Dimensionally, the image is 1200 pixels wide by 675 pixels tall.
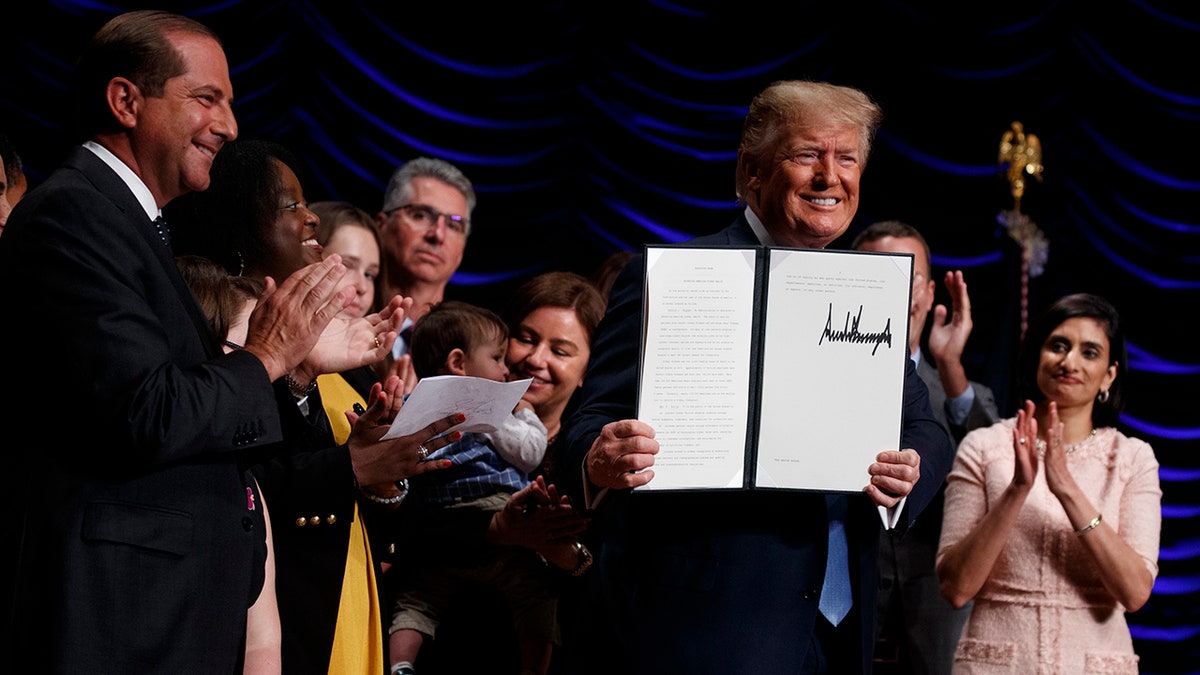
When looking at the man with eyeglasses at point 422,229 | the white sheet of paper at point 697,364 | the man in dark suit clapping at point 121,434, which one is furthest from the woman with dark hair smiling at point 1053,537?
the man in dark suit clapping at point 121,434

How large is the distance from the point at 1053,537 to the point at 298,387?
1976 mm

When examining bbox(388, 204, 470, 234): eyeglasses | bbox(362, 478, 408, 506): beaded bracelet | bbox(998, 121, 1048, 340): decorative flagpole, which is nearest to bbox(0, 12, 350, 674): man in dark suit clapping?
bbox(362, 478, 408, 506): beaded bracelet

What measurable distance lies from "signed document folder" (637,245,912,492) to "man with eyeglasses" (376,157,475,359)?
218cm

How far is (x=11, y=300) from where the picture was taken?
1.81 metres

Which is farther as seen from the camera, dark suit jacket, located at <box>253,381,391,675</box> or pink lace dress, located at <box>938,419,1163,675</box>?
pink lace dress, located at <box>938,419,1163,675</box>

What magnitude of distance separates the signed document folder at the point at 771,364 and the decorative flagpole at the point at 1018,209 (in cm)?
342

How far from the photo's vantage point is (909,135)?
18.8 feet

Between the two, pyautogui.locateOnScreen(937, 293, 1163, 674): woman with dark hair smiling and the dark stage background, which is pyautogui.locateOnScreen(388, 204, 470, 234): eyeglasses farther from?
pyautogui.locateOnScreen(937, 293, 1163, 674): woman with dark hair smiling

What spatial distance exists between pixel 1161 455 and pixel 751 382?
4.26 metres

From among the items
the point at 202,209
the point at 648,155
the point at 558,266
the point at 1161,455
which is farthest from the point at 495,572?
the point at 1161,455

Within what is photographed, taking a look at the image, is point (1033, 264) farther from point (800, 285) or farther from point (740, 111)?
point (800, 285)

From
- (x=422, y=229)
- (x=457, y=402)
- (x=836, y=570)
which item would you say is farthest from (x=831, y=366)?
(x=422, y=229)

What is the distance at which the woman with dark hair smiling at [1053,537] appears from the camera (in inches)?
123

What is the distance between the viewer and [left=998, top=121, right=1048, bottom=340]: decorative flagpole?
17.5 ft
